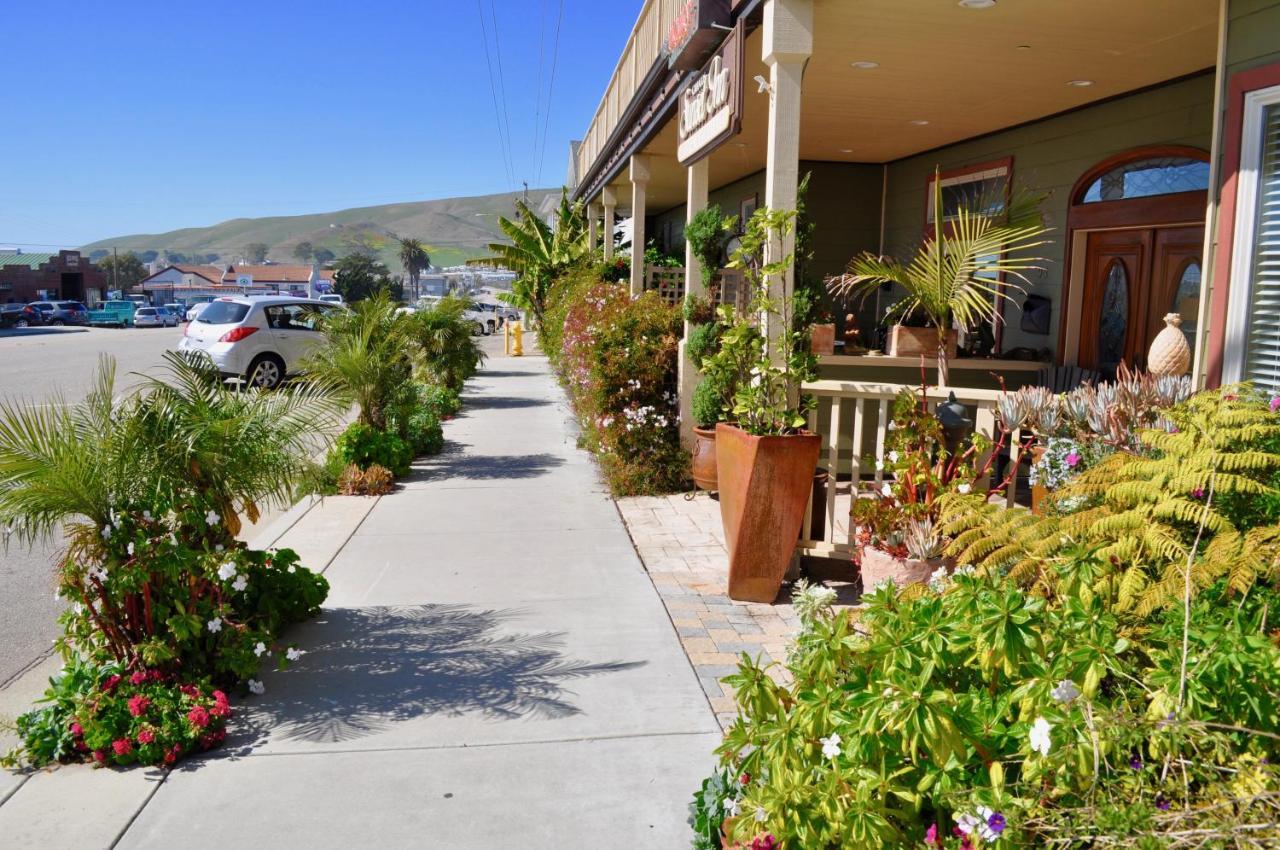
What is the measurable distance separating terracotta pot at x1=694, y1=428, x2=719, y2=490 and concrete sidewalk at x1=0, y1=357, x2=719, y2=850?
1246 mm

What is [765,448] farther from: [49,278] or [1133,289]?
[49,278]

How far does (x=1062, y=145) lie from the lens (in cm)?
923

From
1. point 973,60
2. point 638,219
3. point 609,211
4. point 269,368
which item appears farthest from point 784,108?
point 269,368

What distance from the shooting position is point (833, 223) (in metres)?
12.8

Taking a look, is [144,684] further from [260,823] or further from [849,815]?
[849,815]

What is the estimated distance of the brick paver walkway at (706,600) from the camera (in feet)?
15.9

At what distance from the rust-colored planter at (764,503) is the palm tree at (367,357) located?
484 cm

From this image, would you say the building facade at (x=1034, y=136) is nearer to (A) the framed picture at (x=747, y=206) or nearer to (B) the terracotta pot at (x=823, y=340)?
(B) the terracotta pot at (x=823, y=340)

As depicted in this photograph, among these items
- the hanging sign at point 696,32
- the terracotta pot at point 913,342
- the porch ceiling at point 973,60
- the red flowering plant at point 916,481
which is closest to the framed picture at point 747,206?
the porch ceiling at point 973,60

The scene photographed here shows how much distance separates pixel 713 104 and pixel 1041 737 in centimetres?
586

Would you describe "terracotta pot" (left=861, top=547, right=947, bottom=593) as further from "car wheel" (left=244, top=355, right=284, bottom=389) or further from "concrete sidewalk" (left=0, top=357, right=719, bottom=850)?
"car wheel" (left=244, top=355, right=284, bottom=389)

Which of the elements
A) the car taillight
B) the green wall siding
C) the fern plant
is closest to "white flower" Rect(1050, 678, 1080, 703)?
the fern plant

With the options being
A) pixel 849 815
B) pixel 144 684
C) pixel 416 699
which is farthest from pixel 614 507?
pixel 849 815

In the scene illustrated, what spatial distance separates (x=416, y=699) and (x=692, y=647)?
4.61 feet
